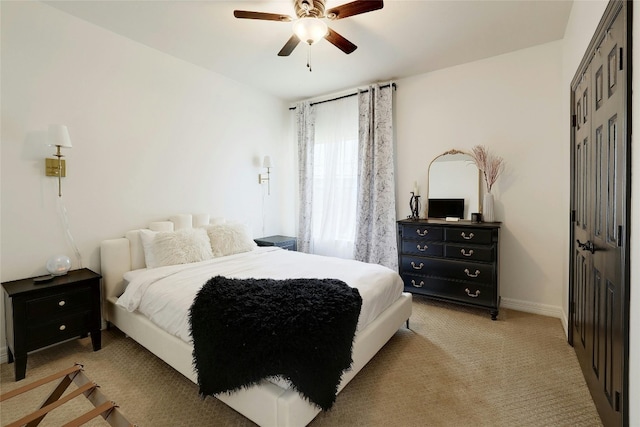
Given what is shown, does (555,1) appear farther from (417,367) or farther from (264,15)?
(417,367)

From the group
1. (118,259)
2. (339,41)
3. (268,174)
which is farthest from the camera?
(268,174)

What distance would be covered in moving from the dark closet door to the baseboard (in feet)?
3.06

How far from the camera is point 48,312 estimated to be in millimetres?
2137

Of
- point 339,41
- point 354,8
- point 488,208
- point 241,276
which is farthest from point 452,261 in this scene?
point 354,8

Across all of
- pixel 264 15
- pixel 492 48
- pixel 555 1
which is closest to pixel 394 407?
pixel 264 15

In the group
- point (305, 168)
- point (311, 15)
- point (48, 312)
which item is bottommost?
point (48, 312)

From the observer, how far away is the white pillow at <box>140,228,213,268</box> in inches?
106

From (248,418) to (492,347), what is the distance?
2032 millimetres

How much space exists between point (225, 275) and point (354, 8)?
7.39 ft

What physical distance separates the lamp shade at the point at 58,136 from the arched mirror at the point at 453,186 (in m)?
3.71

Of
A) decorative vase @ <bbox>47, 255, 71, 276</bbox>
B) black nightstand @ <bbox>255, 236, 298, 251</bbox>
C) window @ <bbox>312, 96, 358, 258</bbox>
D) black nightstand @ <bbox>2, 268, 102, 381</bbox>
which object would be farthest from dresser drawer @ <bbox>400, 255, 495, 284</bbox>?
decorative vase @ <bbox>47, 255, 71, 276</bbox>

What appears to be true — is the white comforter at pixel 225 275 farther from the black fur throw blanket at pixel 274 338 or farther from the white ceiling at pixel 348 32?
the white ceiling at pixel 348 32

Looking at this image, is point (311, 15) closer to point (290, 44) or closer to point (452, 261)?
point (290, 44)

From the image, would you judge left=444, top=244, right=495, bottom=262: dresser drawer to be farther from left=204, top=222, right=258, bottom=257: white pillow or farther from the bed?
left=204, top=222, right=258, bottom=257: white pillow
